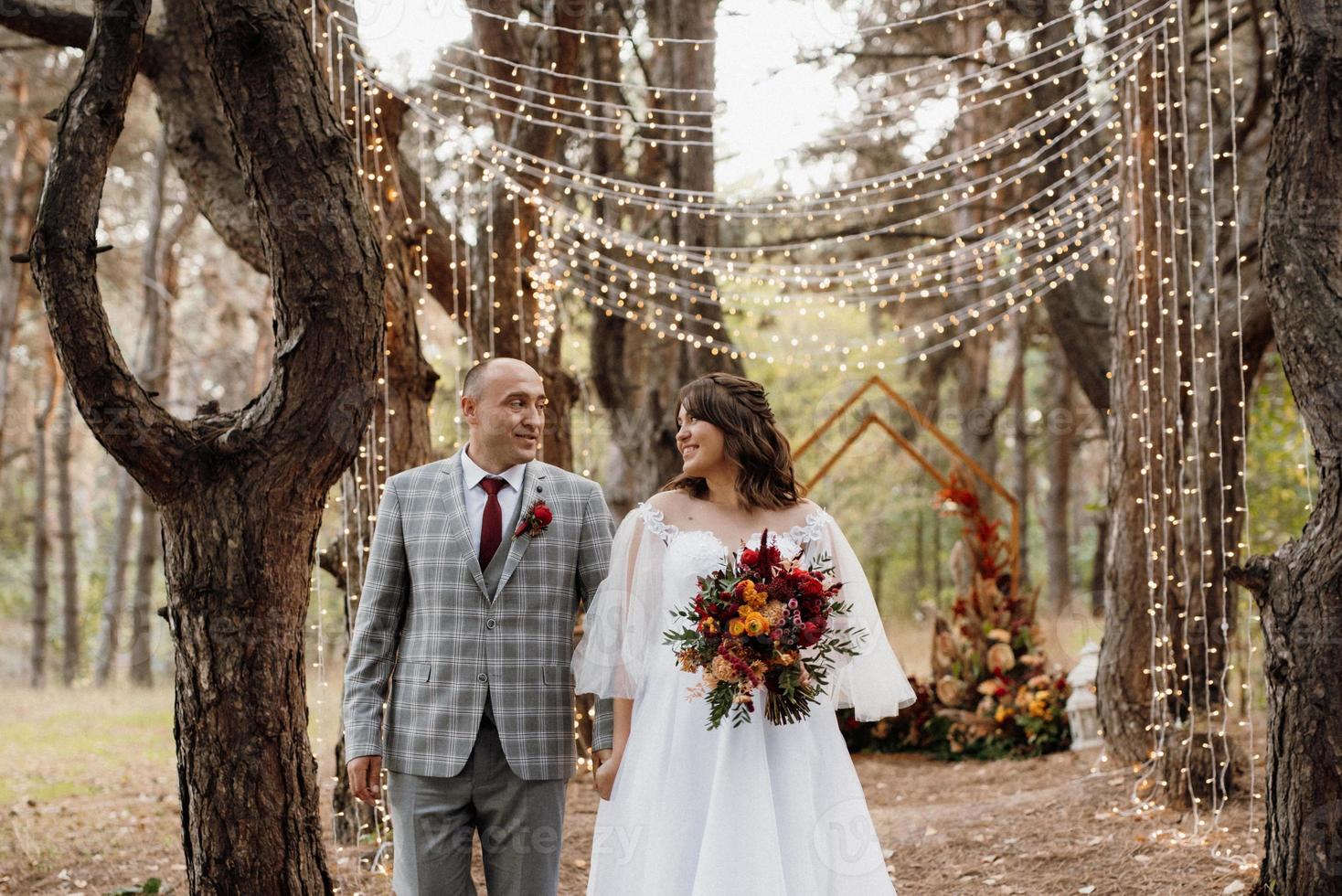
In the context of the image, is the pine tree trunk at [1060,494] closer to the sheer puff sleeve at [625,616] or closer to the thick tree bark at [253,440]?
the sheer puff sleeve at [625,616]

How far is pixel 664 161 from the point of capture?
416 inches

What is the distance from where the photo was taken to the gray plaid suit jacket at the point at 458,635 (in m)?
3.19

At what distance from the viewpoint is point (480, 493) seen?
3.39 metres

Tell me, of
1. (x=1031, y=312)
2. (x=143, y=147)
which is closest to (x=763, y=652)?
(x=1031, y=312)

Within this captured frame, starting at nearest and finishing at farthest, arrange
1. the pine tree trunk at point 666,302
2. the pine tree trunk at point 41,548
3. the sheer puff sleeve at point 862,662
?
the sheer puff sleeve at point 862,662 → the pine tree trunk at point 666,302 → the pine tree trunk at point 41,548

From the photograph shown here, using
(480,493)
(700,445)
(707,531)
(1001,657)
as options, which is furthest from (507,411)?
(1001,657)

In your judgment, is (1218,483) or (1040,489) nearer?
(1218,483)

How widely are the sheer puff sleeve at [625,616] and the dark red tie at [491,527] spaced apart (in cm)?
33

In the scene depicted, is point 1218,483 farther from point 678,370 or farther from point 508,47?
point 508,47

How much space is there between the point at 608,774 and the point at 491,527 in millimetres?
755

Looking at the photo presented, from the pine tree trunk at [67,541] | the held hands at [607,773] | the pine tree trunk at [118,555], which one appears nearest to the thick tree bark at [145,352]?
the pine tree trunk at [118,555]

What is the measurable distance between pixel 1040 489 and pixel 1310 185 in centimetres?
2946

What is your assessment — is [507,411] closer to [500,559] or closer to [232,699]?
[500,559]

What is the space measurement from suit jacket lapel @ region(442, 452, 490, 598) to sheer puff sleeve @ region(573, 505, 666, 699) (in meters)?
0.34
